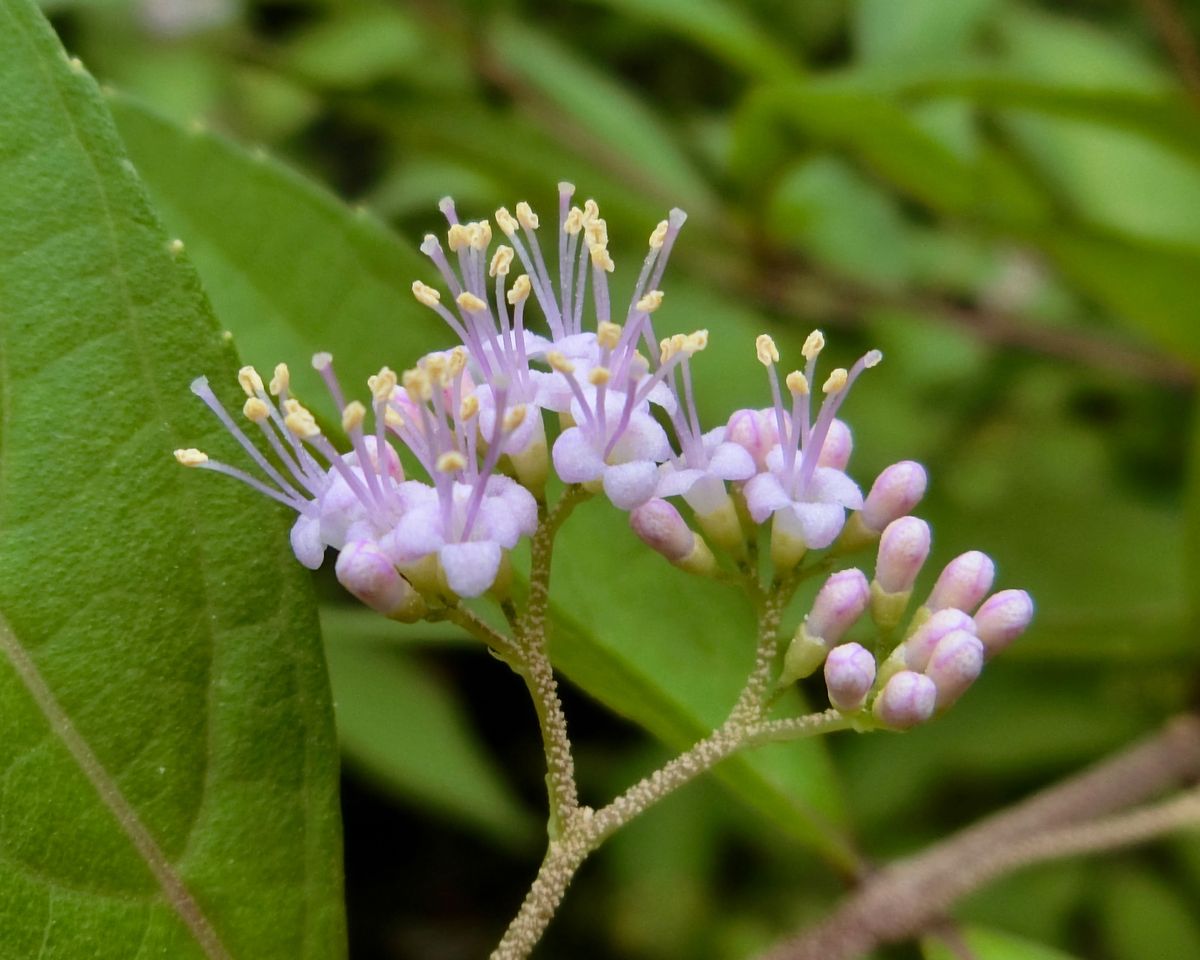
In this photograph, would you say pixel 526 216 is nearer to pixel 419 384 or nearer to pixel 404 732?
pixel 419 384

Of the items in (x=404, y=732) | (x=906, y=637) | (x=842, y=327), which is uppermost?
(x=906, y=637)

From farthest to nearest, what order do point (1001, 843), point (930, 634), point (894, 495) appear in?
1. point (1001, 843)
2. point (894, 495)
3. point (930, 634)

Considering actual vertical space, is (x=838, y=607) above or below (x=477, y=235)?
below

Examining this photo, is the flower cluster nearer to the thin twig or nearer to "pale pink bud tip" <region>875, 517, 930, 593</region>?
"pale pink bud tip" <region>875, 517, 930, 593</region>

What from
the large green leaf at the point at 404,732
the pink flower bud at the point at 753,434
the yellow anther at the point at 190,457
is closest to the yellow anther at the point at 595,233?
the pink flower bud at the point at 753,434

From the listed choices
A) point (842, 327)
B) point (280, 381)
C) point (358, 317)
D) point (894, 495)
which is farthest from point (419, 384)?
point (842, 327)

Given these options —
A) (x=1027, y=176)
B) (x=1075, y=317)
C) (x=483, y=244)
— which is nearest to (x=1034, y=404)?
(x=1075, y=317)

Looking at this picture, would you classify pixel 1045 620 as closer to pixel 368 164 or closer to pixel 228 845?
pixel 228 845
